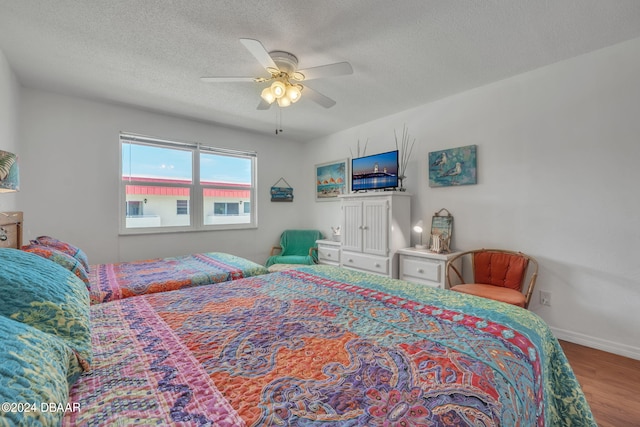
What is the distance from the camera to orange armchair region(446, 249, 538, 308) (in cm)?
247

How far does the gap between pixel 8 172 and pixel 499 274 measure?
381cm

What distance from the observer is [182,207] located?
400 centimetres

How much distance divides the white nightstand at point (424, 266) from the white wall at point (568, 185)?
42cm

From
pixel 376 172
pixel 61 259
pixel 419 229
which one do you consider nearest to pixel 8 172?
pixel 61 259

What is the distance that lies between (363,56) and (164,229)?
3.27 meters

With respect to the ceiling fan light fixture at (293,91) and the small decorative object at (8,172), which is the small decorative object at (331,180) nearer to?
the ceiling fan light fixture at (293,91)

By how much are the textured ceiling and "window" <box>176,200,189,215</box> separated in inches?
56.8

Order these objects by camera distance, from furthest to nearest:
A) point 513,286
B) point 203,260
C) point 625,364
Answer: point 203,260, point 513,286, point 625,364

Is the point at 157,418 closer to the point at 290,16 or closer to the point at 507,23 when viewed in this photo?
the point at 290,16

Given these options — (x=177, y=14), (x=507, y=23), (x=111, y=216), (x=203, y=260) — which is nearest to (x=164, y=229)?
(x=111, y=216)

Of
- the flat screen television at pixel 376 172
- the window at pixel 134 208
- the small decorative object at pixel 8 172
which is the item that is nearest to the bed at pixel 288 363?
the small decorative object at pixel 8 172

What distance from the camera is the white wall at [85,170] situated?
120 inches

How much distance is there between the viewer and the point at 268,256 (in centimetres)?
480

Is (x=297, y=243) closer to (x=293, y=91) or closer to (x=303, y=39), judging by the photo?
(x=293, y=91)
